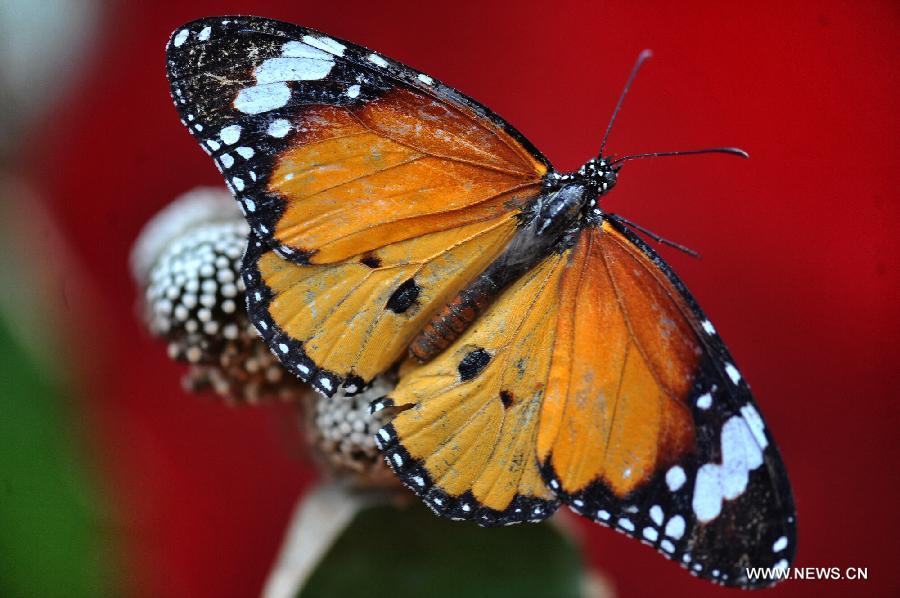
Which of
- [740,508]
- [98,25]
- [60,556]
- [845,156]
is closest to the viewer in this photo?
[740,508]

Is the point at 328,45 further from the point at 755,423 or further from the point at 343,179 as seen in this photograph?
the point at 755,423

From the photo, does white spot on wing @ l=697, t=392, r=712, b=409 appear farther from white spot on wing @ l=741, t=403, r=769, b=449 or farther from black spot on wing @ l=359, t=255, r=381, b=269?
black spot on wing @ l=359, t=255, r=381, b=269

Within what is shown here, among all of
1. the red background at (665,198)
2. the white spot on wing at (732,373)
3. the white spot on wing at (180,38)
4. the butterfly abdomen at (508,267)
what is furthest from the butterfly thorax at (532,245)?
the red background at (665,198)

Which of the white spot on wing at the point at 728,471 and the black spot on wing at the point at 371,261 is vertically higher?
the black spot on wing at the point at 371,261

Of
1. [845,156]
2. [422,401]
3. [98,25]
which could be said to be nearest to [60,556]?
[422,401]

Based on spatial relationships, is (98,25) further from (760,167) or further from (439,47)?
(760,167)

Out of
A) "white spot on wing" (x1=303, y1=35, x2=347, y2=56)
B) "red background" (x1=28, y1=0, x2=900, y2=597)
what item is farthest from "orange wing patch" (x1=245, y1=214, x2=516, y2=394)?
"red background" (x1=28, y1=0, x2=900, y2=597)

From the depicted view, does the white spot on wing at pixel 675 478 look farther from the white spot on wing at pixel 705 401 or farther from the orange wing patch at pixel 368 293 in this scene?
the orange wing patch at pixel 368 293
